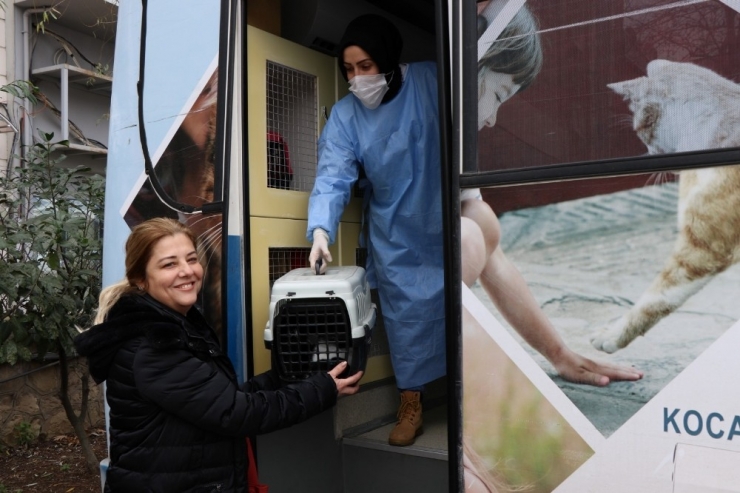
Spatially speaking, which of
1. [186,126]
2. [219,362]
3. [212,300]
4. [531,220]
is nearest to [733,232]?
[531,220]

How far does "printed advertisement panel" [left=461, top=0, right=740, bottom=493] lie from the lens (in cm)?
172

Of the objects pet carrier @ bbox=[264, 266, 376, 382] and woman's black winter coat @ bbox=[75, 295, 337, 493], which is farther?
pet carrier @ bbox=[264, 266, 376, 382]

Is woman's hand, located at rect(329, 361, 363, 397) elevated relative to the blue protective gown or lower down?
lower down

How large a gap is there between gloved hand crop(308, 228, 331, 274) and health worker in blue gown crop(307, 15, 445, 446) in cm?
29

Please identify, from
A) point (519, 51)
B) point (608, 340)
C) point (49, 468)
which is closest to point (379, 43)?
point (519, 51)

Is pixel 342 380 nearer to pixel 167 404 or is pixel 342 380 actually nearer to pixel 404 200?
pixel 167 404

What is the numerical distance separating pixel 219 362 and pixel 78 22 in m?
8.08

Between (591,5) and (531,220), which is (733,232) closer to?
(531,220)

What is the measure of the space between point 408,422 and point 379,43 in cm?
152

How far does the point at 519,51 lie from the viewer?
1990 millimetres

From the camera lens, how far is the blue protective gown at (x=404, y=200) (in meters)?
3.05

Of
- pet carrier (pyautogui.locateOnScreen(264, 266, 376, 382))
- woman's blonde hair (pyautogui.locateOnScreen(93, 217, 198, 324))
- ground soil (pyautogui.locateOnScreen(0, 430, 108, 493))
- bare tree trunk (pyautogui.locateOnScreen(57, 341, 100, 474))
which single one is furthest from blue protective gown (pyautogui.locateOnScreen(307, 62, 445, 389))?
ground soil (pyautogui.locateOnScreen(0, 430, 108, 493))

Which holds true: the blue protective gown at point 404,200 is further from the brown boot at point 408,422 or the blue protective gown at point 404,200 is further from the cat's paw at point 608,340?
the cat's paw at point 608,340

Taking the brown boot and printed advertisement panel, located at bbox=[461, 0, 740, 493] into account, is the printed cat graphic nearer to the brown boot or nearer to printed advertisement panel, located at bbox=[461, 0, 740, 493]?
printed advertisement panel, located at bbox=[461, 0, 740, 493]
